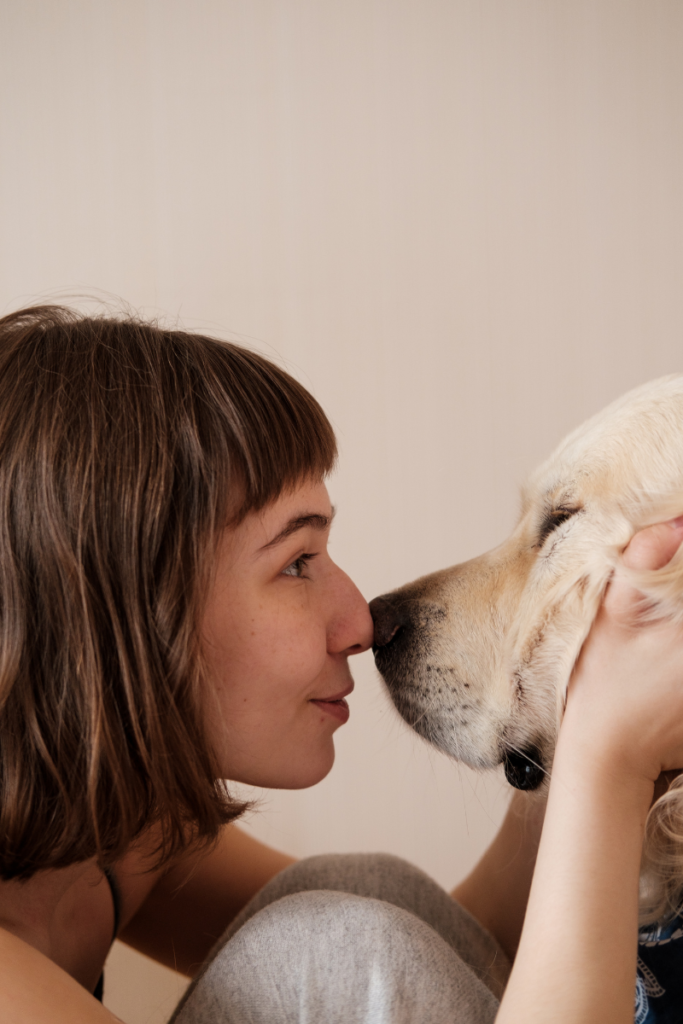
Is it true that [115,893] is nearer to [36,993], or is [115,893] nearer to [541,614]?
[36,993]

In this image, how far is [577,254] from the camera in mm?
1758

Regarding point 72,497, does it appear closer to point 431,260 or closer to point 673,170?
point 431,260

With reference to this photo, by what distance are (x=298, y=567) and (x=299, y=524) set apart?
0.07 meters

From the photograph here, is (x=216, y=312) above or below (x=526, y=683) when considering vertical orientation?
above

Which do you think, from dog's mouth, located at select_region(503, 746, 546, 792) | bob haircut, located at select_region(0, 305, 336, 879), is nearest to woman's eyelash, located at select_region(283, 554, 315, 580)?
bob haircut, located at select_region(0, 305, 336, 879)

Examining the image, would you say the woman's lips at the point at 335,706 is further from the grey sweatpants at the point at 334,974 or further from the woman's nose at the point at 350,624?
the grey sweatpants at the point at 334,974

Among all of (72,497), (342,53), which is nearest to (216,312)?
(342,53)

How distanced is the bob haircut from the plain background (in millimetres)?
839

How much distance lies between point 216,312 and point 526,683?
3.66 ft

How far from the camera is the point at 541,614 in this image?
87 centimetres

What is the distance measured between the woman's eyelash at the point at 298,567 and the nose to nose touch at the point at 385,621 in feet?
0.40

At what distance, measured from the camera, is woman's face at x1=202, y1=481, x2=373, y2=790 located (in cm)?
84

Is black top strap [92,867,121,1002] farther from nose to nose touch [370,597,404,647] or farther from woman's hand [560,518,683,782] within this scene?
woman's hand [560,518,683,782]

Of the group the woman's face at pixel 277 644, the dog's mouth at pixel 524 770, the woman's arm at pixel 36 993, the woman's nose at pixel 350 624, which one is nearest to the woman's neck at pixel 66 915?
the woman's arm at pixel 36 993
